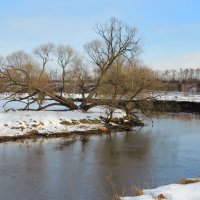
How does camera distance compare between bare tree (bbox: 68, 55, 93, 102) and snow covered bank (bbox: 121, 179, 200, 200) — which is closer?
snow covered bank (bbox: 121, 179, 200, 200)

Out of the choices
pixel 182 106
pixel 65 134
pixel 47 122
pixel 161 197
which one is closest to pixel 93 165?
pixel 161 197

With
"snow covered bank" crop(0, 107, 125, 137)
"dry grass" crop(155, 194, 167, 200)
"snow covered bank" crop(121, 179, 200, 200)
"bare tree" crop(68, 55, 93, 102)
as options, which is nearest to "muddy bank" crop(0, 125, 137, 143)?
"snow covered bank" crop(0, 107, 125, 137)

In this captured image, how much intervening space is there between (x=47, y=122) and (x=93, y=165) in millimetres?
10258

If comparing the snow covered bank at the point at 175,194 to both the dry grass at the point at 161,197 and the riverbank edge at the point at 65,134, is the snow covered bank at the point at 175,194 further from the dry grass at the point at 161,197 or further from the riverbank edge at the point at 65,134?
the riverbank edge at the point at 65,134

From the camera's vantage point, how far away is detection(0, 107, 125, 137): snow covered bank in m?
23.6

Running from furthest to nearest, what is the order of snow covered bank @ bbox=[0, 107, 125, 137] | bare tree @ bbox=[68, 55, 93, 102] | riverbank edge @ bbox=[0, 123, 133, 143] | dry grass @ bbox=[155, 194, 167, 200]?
bare tree @ bbox=[68, 55, 93, 102], snow covered bank @ bbox=[0, 107, 125, 137], riverbank edge @ bbox=[0, 123, 133, 143], dry grass @ bbox=[155, 194, 167, 200]

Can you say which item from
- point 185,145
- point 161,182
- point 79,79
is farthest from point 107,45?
point 161,182

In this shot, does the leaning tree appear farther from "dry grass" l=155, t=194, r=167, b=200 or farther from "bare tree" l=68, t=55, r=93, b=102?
"dry grass" l=155, t=194, r=167, b=200

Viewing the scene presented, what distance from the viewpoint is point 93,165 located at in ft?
51.2

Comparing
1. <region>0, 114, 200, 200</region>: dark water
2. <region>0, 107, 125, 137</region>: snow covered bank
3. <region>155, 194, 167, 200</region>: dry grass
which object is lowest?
<region>0, 114, 200, 200</region>: dark water

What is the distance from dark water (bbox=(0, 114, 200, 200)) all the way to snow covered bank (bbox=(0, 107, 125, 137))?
2.24 m

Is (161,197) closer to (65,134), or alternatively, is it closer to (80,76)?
(65,134)

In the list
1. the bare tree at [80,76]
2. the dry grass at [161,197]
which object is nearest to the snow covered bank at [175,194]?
the dry grass at [161,197]

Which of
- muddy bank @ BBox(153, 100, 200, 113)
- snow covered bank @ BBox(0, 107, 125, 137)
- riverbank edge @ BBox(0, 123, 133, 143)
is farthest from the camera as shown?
muddy bank @ BBox(153, 100, 200, 113)
